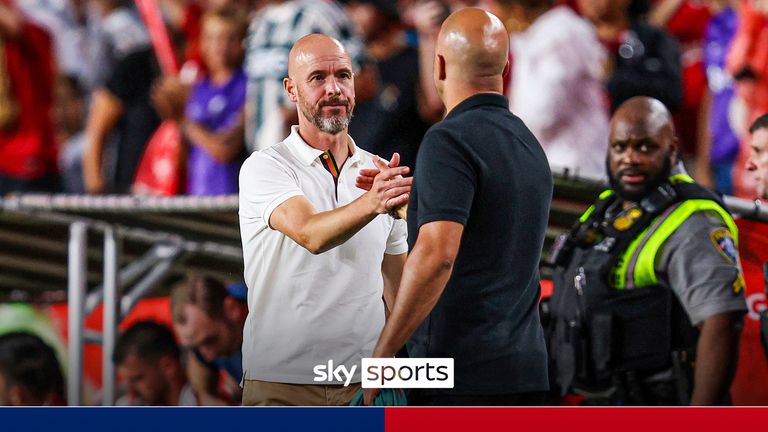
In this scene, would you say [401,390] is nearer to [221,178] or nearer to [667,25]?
[221,178]

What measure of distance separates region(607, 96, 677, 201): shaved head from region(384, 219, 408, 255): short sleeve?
21.5 inches

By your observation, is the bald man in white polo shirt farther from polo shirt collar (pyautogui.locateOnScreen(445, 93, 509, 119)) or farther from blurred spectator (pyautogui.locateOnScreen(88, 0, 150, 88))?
blurred spectator (pyautogui.locateOnScreen(88, 0, 150, 88))

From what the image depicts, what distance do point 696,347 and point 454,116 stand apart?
0.74 metres

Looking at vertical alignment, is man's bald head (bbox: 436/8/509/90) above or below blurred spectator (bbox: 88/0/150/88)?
below

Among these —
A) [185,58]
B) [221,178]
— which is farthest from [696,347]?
[185,58]

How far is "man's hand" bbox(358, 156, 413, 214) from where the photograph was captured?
229cm

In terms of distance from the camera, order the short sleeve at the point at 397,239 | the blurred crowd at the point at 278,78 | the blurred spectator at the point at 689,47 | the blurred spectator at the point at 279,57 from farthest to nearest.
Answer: the blurred spectator at the point at 689,47 → the blurred crowd at the point at 278,78 → the blurred spectator at the point at 279,57 → the short sleeve at the point at 397,239

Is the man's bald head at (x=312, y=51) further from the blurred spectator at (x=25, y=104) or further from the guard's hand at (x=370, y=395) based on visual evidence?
the blurred spectator at (x=25, y=104)

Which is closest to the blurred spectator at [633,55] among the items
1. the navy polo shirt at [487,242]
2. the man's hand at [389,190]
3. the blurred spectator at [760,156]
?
the blurred spectator at [760,156]

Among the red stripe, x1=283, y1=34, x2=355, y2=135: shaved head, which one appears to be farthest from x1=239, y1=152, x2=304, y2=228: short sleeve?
the red stripe

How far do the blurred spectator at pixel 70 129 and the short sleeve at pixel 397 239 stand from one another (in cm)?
107

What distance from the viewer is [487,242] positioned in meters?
2.27

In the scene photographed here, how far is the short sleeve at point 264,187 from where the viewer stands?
247 centimetres

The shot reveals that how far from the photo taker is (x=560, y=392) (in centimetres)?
273
